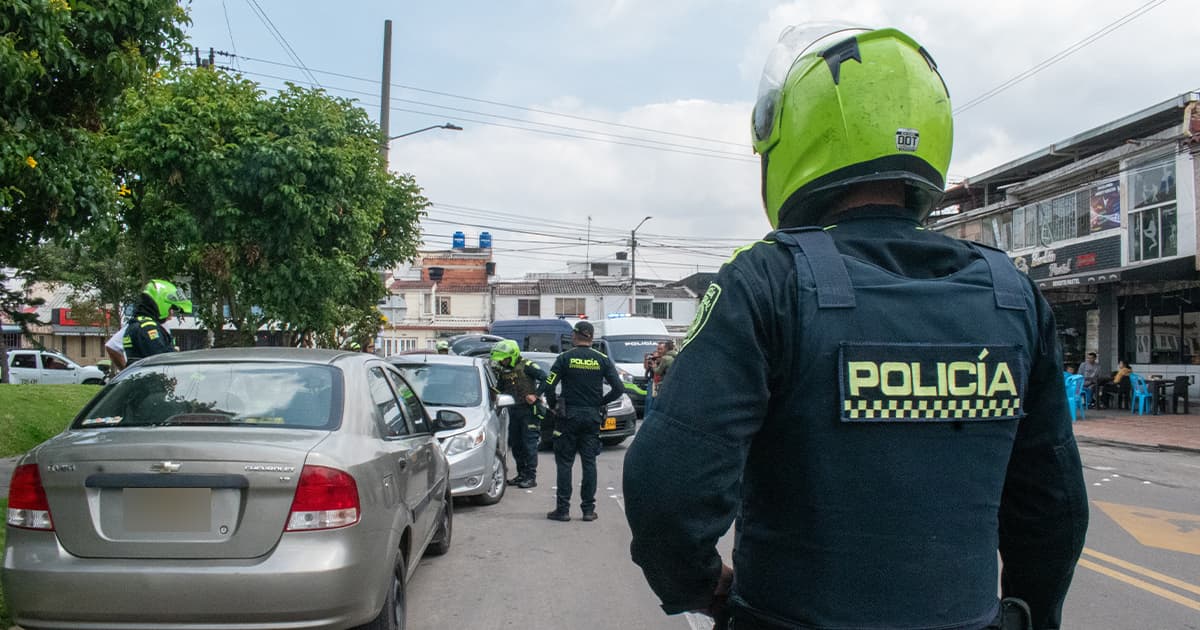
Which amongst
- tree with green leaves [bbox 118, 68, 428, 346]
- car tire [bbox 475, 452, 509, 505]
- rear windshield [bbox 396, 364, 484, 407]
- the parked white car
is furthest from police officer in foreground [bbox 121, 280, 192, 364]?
the parked white car

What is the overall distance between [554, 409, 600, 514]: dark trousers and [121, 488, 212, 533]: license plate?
4890 millimetres

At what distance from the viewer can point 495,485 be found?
9.16m

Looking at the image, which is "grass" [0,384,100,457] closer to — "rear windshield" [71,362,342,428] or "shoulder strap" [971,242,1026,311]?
"rear windshield" [71,362,342,428]

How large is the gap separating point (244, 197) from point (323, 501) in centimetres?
796

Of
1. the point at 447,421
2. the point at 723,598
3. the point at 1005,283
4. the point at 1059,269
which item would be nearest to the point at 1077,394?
the point at 1059,269

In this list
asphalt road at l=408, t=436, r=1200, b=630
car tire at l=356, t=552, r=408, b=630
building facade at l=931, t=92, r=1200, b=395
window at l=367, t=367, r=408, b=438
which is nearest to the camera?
car tire at l=356, t=552, r=408, b=630

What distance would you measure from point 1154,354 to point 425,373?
68.7 feet

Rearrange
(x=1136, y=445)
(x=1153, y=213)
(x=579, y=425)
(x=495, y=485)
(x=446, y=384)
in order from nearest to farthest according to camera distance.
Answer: (x=579, y=425) < (x=495, y=485) < (x=446, y=384) < (x=1136, y=445) < (x=1153, y=213)

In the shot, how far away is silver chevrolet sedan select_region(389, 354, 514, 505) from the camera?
332 inches

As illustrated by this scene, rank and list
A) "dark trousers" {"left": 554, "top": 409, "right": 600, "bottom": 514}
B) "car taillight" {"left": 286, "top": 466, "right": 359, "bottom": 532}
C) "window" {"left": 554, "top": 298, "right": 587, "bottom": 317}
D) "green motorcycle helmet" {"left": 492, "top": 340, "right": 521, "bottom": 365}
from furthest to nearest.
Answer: "window" {"left": 554, "top": 298, "right": 587, "bottom": 317} < "green motorcycle helmet" {"left": 492, "top": 340, "right": 521, "bottom": 365} < "dark trousers" {"left": 554, "top": 409, "right": 600, "bottom": 514} < "car taillight" {"left": 286, "top": 466, "right": 359, "bottom": 532}

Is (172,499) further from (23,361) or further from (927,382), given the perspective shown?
(23,361)

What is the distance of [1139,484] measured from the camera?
10.4 m

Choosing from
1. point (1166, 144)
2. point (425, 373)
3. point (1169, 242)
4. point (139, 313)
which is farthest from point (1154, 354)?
point (139, 313)

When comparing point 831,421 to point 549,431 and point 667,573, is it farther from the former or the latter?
point 549,431
